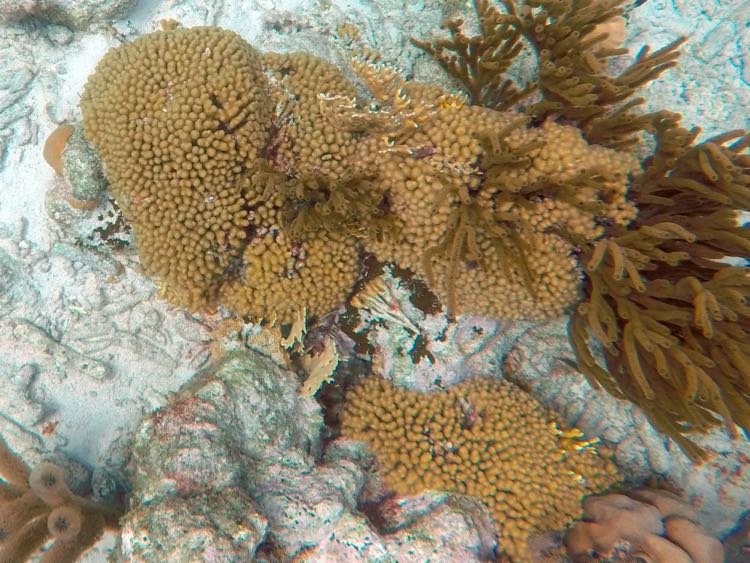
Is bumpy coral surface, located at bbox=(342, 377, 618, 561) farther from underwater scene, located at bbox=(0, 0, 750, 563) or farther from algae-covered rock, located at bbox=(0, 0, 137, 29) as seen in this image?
algae-covered rock, located at bbox=(0, 0, 137, 29)

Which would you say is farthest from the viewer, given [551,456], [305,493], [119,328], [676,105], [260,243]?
[676,105]

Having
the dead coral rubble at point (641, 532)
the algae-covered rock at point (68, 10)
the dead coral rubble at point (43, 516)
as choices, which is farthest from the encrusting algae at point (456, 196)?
the dead coral rubble at point (43, 516)

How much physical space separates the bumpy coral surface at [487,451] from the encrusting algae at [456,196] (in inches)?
29.1

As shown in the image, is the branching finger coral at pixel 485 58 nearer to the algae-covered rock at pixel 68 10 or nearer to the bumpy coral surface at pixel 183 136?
the bumpy coral surface at pixel 183 136

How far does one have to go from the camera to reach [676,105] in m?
4.32

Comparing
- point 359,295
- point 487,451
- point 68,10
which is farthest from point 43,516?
point 68,10

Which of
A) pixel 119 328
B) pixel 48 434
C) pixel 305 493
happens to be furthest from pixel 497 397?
pixel 48 434

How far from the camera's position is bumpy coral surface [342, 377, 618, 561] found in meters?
3.39

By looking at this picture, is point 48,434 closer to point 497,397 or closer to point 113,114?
point 113,114

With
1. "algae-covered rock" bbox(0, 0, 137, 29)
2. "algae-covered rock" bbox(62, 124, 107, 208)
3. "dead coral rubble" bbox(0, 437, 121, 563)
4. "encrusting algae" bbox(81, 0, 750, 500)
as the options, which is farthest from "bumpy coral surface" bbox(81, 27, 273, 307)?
"dead coral rubble" bbox(0, 437, 121, 563)

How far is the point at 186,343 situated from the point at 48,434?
133 centimetres

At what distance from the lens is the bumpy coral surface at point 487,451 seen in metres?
3.39

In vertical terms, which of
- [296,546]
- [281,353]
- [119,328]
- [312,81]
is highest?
[312,81]

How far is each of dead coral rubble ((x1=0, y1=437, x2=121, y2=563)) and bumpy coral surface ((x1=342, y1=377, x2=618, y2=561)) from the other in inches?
75.2
